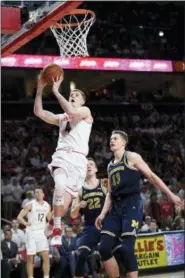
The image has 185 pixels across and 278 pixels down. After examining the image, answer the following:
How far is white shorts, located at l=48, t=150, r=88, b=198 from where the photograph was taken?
6156mm

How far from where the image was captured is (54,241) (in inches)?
235

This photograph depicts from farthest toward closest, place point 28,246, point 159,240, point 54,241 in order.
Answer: point 159,240 < point 28,246 < point 54,241

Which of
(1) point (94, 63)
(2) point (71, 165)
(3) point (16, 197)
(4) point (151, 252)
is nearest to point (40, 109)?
(2) point (71, 165)

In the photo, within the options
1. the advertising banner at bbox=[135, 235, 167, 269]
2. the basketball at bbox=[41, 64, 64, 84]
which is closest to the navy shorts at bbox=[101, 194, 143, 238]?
the basketball at bbox=[41, 64, 64, 84]

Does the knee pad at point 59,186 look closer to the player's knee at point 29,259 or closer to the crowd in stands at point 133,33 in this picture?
the player's knee at point 29,259

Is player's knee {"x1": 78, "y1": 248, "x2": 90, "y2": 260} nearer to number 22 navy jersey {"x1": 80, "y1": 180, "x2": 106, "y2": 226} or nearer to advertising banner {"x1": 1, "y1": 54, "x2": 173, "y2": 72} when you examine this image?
number 22 navy jersey {"x1": 80, "y1": 180, "x2": 106, "y2": 226}

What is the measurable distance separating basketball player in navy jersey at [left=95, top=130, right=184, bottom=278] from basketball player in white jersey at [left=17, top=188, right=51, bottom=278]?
146 inches

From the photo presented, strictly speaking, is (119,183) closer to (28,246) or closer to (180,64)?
(28,246)

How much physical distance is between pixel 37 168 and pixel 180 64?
753 centimetres

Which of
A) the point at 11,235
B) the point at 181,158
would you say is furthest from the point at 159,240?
the point at 181,158

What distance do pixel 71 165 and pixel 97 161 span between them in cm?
1223

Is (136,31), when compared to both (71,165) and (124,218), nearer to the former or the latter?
(124,218)

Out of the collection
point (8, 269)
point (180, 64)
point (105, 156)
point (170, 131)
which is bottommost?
point (8, 269)

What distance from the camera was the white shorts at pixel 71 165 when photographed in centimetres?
616
